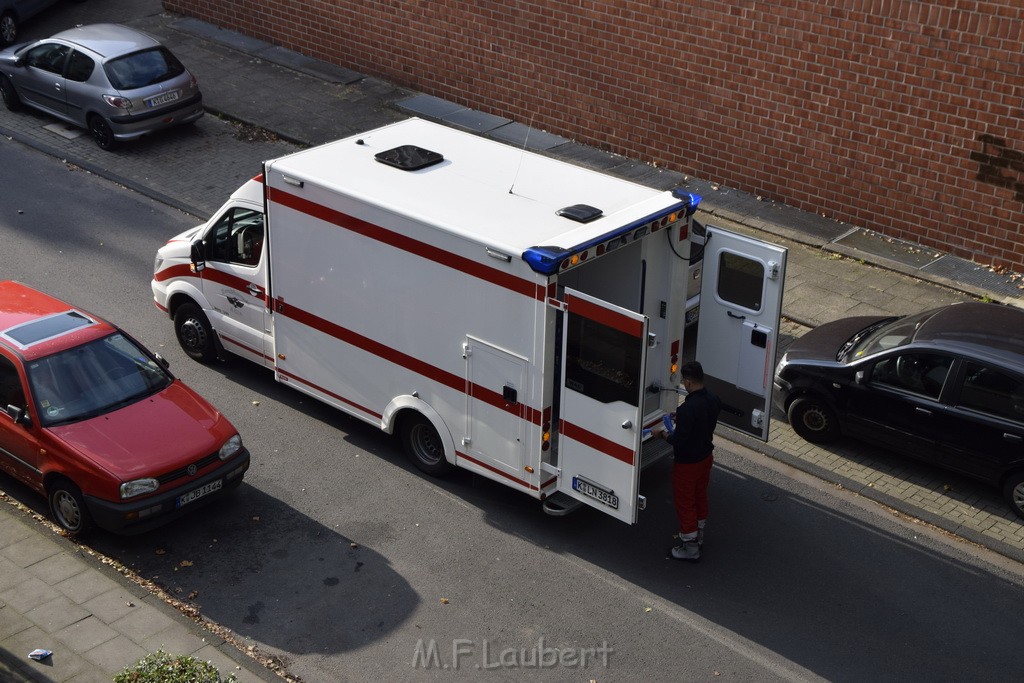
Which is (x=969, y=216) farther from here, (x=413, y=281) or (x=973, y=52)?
(x=413, y=281)

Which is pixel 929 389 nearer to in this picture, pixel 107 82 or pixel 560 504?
pixel 560 504

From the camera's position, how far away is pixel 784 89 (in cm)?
1627

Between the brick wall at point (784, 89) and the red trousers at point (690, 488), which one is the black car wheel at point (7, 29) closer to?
the brick wall at point (784, 89)

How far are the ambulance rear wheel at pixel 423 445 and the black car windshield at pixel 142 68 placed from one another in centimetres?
934

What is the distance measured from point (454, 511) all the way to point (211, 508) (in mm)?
2174

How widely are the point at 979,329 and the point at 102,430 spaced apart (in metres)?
7.90

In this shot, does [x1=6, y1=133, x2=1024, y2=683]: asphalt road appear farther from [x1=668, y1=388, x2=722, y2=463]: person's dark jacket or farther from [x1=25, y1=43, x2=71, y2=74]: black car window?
[x1=25, y1=43, x2=71, y2=74]: black car window

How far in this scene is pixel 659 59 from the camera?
17.4 metres

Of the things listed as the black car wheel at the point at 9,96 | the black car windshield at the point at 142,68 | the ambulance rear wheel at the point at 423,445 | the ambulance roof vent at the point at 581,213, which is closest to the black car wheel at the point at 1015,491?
the ambulance roof vent at the point at 581,213

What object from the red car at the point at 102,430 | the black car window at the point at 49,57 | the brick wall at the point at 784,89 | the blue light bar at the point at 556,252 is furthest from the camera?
the black car window at the point at 49,57

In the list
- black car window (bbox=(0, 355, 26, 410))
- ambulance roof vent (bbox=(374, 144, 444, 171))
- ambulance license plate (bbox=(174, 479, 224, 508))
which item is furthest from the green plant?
ambulance roof vent (bbox=(374, 144, 444, 171))

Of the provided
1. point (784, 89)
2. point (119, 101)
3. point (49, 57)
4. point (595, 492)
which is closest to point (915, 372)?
point (595, 492)

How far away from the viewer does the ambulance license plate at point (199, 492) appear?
388 inches

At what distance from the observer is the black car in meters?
10.6
